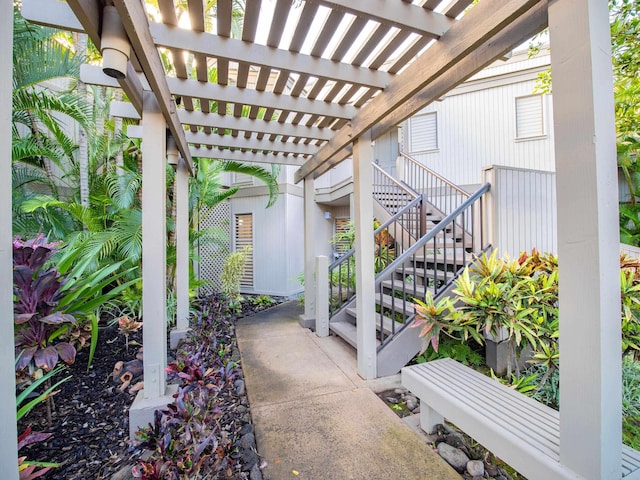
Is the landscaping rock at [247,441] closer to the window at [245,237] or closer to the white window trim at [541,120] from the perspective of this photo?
the window at [245,237]

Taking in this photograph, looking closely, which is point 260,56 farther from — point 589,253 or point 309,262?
point 309,262

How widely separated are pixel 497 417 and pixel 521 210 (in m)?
2.87

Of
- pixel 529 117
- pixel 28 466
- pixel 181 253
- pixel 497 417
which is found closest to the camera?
pixel 28 466

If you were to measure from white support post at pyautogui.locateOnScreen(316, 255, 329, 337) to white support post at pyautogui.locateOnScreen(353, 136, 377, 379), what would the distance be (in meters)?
1.26

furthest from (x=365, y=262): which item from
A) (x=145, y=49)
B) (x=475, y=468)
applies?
(x=145, y=49)

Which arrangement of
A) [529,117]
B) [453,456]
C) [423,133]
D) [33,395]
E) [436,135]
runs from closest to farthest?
[453,456] < [33,395] < [529,117] < [436,135] < [423,133]

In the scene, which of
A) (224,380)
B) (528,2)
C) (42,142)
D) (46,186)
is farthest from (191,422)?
(46,186)

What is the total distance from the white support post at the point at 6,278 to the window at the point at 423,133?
875cm

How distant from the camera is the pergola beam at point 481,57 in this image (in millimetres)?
1474

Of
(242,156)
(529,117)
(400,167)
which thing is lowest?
(242,156)

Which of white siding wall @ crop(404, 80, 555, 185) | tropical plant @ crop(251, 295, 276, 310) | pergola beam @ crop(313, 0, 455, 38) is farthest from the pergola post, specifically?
white siding wall @ crop(404, 80, 555, 185)

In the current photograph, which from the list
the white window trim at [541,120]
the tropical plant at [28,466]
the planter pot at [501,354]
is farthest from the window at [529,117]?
the tropical plant at [28,466]

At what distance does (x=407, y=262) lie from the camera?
477cm

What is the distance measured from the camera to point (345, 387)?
278 cm
